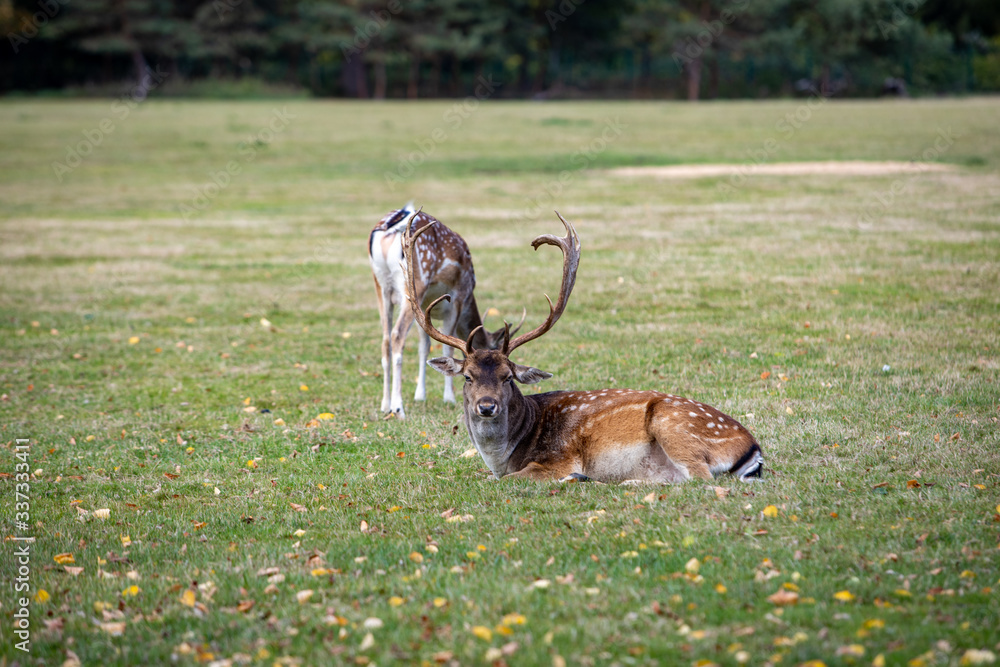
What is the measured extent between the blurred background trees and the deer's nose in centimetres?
5500

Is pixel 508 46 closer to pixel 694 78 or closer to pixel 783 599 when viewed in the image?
pixel 694 78

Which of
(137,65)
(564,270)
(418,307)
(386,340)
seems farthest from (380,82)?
(564,270)

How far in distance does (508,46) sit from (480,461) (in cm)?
5944

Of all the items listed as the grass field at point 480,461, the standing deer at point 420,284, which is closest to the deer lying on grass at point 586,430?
the grass field at point 480,461

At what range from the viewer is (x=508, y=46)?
63.7 metres

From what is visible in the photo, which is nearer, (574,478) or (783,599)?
(783,599)

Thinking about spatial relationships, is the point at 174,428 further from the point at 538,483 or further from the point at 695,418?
the point at 695,418

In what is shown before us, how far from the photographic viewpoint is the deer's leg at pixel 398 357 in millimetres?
8891

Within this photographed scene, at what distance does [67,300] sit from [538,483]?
391 inches

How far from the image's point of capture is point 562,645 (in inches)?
173

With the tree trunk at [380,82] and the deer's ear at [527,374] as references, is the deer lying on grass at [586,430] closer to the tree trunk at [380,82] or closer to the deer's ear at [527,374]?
the deer's ear at [527,374]

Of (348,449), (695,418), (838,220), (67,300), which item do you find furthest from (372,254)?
(838,220)

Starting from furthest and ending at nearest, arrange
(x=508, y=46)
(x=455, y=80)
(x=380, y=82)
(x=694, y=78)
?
(x=455, y=80) < (x=380, y=82) < (x=508, y=46) < (x=694, y=78)

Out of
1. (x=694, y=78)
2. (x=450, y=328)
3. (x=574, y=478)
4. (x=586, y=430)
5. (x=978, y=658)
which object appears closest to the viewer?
(x=978, y=658)
